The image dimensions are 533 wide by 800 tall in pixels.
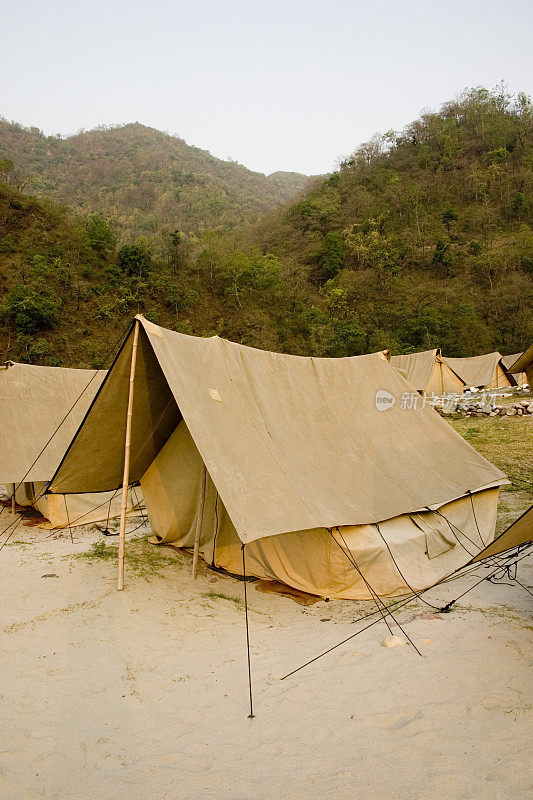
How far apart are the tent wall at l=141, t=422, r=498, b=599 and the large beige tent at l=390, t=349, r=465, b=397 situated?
1524cm

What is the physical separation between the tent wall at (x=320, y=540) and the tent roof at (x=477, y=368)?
17.3 metres

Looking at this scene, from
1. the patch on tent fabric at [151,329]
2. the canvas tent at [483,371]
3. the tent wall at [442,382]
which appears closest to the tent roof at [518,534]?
the patch on tent fabric at [151,329]

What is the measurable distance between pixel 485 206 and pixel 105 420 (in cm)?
4891

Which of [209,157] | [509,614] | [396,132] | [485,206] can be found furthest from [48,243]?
[209,157]

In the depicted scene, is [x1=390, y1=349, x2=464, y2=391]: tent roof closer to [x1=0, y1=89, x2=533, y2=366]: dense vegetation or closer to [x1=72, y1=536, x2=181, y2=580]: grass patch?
[x1=0, y1=89, x2=533, y2=366]: dense vegetation

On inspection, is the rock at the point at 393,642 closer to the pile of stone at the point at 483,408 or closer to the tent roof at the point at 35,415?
the tent roof at the point at 35,415

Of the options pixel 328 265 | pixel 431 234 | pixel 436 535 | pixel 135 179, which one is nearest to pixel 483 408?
pixel 436 535

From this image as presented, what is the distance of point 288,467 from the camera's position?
4.92 metres

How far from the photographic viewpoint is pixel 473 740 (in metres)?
2.79

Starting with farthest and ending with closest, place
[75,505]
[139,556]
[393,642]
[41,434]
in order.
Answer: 1. [41,434]
2. [75,505]
3. [139,556]
4. [393,642]

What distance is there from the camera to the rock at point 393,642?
13.2 feet

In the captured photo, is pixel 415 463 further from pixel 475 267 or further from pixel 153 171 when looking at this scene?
pixel 153 171

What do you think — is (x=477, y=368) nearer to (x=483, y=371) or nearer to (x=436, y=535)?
(x=483, y=371)

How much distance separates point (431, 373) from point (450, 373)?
1642 mm
